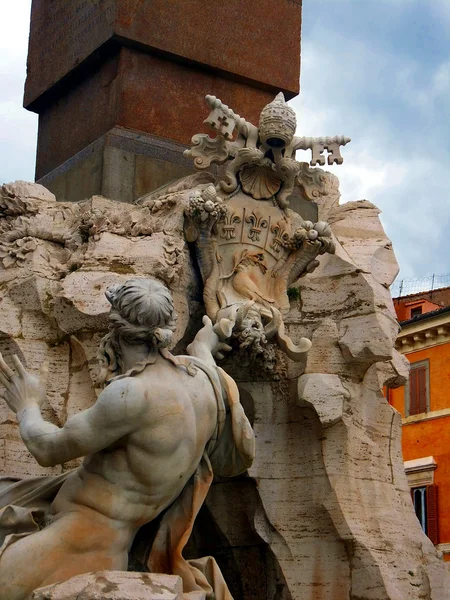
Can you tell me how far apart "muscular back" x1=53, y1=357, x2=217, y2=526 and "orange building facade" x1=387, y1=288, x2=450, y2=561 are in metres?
15.5

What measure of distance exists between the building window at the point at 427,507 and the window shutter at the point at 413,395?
1554 mm

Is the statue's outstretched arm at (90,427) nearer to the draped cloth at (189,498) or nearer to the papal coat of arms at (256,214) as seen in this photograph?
the draped cloth at (189,498)

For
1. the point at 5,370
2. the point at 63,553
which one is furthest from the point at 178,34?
the point at 63,553

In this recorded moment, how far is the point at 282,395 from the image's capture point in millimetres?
9422

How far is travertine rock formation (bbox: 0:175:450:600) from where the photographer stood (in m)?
8.67

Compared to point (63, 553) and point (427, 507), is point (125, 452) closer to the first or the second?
point (63, 553)

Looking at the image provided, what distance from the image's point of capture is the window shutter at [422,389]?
23641 mm

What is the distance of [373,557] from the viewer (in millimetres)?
8844

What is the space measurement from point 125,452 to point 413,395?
56.7 ft

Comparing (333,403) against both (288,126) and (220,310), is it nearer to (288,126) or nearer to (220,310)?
(220,310)

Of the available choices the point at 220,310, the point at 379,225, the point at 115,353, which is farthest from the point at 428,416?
the point at 115,353

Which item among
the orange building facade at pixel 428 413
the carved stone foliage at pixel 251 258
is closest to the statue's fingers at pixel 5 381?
the carved stone foliage at pixel 251 258

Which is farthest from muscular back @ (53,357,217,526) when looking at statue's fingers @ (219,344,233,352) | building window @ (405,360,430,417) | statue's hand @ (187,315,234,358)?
building window @ (405,360,430,417)

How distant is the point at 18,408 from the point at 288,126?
305 centimetres
